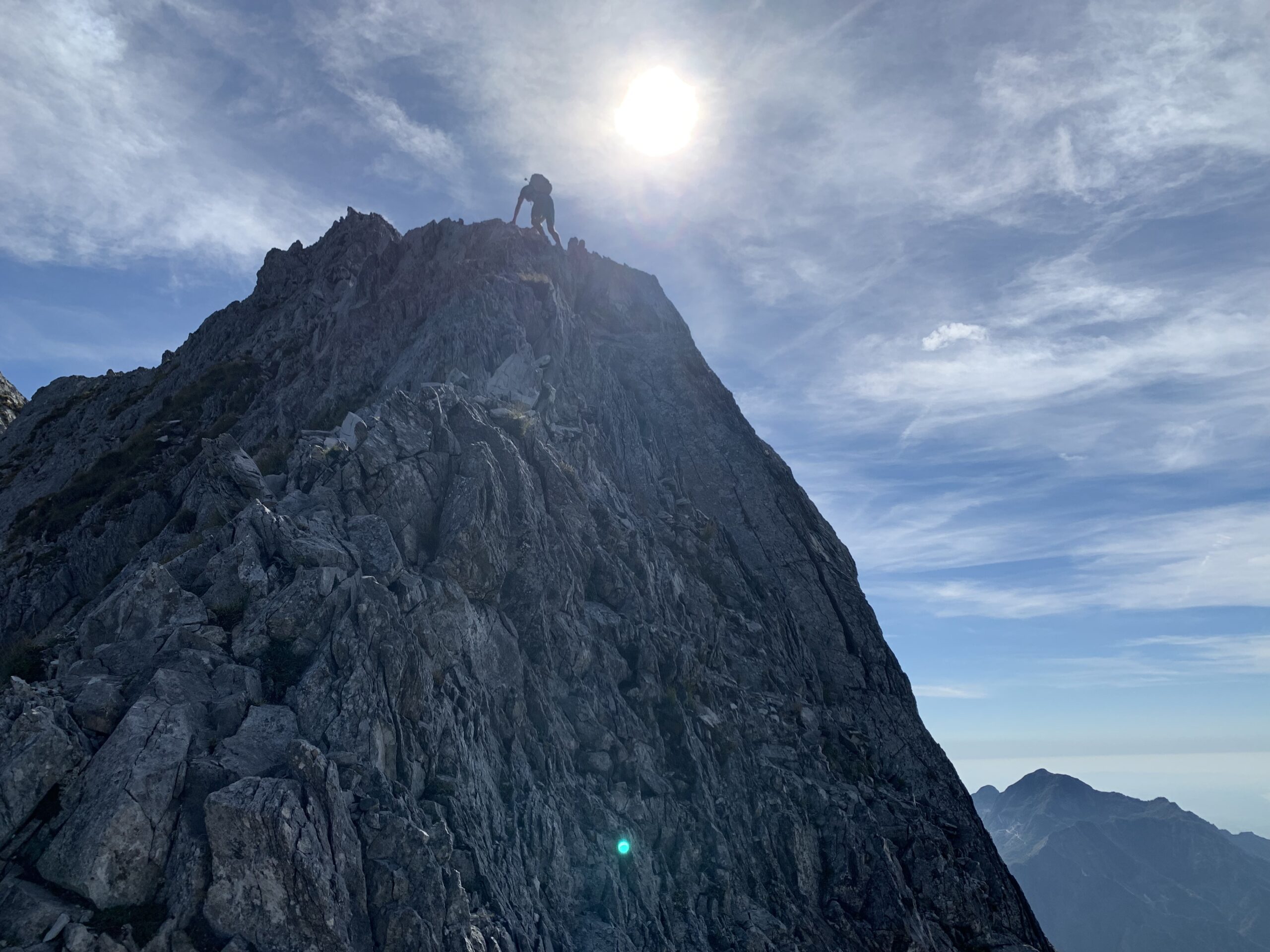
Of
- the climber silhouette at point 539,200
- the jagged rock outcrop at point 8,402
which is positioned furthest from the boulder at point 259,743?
the jagged rock outcrop at point 8,402

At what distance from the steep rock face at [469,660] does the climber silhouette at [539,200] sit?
8.09m

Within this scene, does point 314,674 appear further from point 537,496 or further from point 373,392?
point 373,392

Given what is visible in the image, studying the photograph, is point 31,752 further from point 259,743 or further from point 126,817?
point 259,743

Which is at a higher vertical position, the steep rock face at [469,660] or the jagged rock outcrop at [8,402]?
the jagged rock outcrop at [8,402]

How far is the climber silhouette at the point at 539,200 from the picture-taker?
7456 cm

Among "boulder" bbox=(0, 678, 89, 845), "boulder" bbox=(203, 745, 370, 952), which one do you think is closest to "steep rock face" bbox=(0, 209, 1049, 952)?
"boulder" bbox=(203, 745, 370, 952)

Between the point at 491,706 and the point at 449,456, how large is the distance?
490 inches

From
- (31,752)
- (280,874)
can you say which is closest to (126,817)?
(31,752)

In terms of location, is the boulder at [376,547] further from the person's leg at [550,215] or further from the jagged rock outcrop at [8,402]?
the jagged rock outcrop at [8,402]

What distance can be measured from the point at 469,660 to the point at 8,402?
324 ft

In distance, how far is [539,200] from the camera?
2950 inches

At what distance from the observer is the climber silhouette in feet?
245

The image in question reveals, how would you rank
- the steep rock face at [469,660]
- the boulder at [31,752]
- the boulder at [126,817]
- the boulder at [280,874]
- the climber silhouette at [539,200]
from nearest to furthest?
the boulder at [126,817] → the boulder at [280,874] → the boulder at [31,752] → the steep rock face at [469,660] → the climber silhouette at [539,200]

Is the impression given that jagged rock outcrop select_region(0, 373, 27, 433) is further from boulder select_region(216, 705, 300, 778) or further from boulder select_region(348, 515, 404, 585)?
boulder select_region(216, 705, 300, 778)
